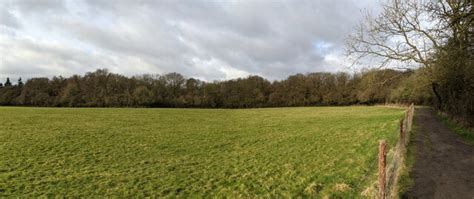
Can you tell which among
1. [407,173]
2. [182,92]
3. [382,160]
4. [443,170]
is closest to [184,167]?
[407,173]

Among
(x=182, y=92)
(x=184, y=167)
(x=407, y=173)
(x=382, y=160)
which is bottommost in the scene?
(x=184, y=167)

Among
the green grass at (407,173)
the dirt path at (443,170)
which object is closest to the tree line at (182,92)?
the dirt path at (443,170)

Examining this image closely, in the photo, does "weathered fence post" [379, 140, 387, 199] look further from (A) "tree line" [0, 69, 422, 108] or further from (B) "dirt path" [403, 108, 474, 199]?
(A) "tree line" [0, 69, 422, 108]

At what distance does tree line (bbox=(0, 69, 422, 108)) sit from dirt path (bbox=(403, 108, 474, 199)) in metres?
79.0

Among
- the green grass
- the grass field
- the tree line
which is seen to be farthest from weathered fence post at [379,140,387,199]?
the tree line

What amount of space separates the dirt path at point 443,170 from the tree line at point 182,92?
79048 millimetres

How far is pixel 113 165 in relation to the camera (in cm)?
1309

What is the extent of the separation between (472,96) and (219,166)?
20.0 meters

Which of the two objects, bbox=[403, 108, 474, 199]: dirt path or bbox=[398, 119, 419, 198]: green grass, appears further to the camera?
bbox=[398, 119, 419, 198]: green grass

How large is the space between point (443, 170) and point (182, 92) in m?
109

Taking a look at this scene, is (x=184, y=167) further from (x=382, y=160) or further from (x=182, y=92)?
(x=182, y=92)

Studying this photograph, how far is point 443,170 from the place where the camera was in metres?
9.87

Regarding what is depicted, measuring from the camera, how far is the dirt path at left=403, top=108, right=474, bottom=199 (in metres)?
7.77

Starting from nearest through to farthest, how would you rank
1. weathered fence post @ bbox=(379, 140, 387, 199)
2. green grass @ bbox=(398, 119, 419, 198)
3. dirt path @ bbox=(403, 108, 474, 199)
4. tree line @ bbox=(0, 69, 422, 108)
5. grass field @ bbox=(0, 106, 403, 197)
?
weathered fence post @ bbox=(379, 140, 387, 199) < dirt path @ bbox=(403, 108, 474, 199) < green grass @ bbox=(398, 119, 419, 198) < grass field @ bbox=(0, 106, 403, 197) < tree line @ bbox=(0, 69, 422, 108)
